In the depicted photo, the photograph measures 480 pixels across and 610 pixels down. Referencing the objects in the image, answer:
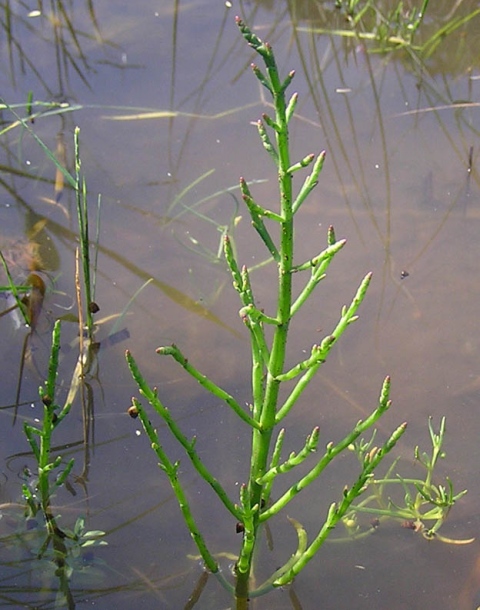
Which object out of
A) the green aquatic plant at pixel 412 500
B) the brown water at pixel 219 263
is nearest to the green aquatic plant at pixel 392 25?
the brown water at pixel 219 263

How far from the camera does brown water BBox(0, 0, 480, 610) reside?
79.4 inches

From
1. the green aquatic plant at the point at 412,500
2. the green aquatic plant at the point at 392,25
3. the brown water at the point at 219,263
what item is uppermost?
the green aquatic plant at the point at 392,25

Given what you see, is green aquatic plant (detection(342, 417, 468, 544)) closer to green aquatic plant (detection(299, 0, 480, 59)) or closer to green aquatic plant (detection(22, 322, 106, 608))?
green aquatic plant (detection(22, 322, 106, 608))

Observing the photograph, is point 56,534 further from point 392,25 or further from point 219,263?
point 392,25

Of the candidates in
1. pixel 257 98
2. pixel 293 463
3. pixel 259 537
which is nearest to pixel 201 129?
pixel 257 98

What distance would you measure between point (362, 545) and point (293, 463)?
0.64m

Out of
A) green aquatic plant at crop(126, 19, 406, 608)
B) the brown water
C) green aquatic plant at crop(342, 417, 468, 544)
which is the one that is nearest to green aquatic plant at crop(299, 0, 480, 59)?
the brown water

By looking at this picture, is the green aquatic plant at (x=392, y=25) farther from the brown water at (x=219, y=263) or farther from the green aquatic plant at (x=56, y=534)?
the green aquatic plant at (x=56, y=534)

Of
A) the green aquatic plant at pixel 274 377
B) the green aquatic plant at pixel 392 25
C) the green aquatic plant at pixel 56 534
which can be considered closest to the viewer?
the green aquatic plant at pixel 274 377

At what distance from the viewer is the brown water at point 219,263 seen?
2.02m

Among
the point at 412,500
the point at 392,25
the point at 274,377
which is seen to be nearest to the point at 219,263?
the point at 412,500

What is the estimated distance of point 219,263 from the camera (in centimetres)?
Result: 271

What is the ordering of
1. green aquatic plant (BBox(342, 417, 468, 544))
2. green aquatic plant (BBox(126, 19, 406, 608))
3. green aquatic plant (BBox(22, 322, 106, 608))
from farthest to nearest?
green aquatic plant (BBox(342, 417, 468, 544)) < green aquatic plant (BBox(22, 322, 106, 608)) < green aquatic plant (BBox(126, 19, 406, 608))

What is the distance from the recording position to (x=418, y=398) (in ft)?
7.70
